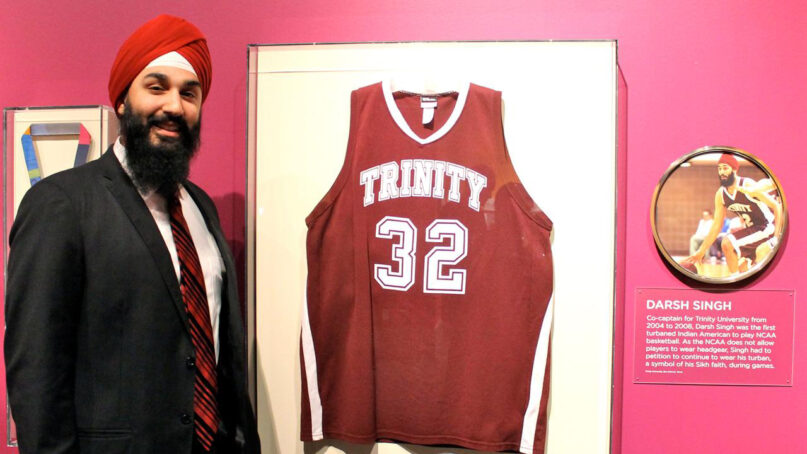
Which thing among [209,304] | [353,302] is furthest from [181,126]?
[353,302]

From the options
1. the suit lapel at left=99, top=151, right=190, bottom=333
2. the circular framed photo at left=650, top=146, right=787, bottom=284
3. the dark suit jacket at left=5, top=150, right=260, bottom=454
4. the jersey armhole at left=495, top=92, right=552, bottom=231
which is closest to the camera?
the dark suit jacket at left=5, top=150, right=260, bottom=454

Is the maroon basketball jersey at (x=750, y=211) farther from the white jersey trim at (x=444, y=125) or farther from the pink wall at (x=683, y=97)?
the white jersey trim at (x=444, y=125)

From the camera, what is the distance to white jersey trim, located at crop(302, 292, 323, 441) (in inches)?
65.8

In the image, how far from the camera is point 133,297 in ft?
4.14

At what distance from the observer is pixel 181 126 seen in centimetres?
139

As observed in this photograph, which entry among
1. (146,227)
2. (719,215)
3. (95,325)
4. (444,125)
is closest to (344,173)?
(444,125)

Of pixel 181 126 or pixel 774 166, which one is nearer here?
pixel 181 126

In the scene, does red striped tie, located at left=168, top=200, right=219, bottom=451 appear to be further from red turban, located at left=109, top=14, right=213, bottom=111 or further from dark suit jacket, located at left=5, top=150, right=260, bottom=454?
red turban, located at left=109, top=14, right=213, bottom=111

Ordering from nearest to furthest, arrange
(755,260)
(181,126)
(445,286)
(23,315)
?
(23,315) → (181,126) → (445,286) → (755,260)

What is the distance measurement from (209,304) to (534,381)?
0.84 m

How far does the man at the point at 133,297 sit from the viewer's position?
1185mm

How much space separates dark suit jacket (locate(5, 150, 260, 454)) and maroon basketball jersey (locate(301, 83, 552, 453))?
0.50 meters

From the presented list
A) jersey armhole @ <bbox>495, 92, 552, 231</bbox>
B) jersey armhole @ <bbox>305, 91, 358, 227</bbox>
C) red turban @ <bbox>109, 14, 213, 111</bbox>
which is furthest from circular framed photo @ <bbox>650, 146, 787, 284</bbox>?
red turban @ <bbox>109, 14, 213, 111</bbox>

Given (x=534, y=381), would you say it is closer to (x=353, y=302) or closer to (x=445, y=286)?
(x=445, y=286)
